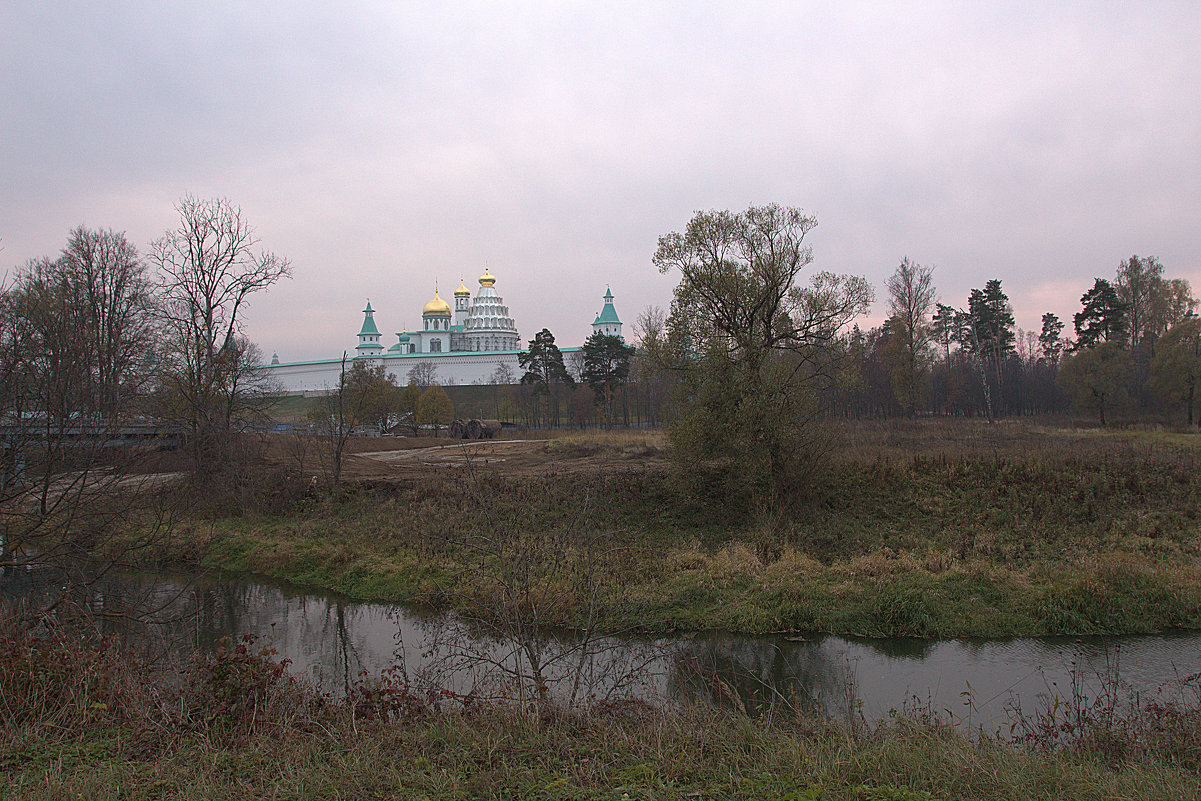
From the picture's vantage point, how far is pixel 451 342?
93625mm

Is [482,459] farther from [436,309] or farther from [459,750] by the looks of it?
[436,309]

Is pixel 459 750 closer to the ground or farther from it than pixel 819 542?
farther from it

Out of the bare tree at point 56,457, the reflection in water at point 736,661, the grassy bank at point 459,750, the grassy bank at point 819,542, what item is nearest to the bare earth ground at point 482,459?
the grassy bank at point 819,542

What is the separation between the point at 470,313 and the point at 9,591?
86149 millimetres

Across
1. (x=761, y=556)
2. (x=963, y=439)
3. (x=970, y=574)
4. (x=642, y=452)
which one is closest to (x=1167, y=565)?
(x=970, y=574)

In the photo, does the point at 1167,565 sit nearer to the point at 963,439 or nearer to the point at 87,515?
the point at 963,439

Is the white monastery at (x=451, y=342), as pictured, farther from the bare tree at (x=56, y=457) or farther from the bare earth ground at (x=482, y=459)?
the bare tree at (x=56, y=457)

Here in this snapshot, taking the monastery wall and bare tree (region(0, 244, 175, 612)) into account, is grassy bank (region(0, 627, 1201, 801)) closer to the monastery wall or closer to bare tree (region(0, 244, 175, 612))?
bare tree (region(0, 244, 175, 612))

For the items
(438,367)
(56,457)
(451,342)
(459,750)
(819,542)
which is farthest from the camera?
(451,342)

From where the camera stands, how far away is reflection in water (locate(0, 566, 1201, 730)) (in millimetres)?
7688

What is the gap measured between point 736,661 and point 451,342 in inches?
3447

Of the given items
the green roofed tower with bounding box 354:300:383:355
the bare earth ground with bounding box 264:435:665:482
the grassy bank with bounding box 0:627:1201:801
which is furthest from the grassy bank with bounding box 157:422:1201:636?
the green roofed tower with bounding box 354:300:383:355

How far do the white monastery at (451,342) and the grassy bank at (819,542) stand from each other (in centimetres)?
5886

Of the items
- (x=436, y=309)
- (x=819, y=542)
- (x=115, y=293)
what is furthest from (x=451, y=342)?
(x=819, y=542)
